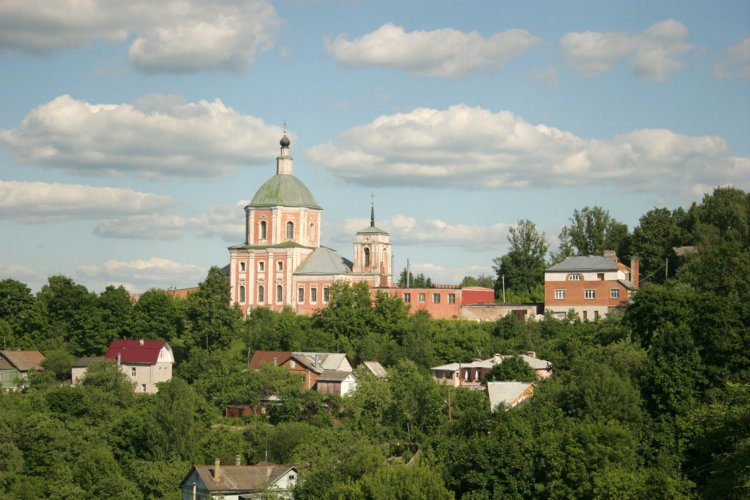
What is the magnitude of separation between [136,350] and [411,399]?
21.2 m

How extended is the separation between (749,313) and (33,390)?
32.6 metres

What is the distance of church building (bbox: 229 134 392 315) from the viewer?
249 ft

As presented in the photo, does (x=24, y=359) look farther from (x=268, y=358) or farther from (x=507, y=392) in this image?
(x=507, y=392)

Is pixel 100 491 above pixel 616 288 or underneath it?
underneath

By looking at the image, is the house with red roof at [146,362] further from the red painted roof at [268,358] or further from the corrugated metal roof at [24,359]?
the red painted roof at [268,358]

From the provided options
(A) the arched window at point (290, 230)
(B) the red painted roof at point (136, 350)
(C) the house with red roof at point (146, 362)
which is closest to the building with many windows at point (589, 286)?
(A) the arched window at point (290, 230)

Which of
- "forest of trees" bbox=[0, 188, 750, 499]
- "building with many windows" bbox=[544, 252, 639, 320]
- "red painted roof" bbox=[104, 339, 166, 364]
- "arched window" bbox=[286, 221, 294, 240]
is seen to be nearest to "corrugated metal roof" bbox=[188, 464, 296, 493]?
"forest of trees" bbox=[0, 188, 750, 499]

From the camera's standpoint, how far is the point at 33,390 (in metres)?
61.6

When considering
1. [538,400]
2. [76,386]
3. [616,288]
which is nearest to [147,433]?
[76,386]

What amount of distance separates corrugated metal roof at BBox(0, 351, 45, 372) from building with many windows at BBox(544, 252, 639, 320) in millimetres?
25880

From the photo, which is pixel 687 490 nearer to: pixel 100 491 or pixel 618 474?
pixel 618 474

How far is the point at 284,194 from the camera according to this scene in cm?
7875

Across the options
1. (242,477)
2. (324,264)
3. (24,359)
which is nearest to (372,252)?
(324,264)

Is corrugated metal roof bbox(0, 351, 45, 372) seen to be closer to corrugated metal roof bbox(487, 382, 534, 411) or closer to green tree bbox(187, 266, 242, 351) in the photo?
green tree bbox(187, 266, 242, 351)
